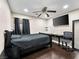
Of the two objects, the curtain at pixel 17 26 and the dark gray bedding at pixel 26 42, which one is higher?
the curtain at pixel 17 26

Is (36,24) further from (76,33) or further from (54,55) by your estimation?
(54,55)

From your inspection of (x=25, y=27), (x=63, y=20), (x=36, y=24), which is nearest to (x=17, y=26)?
(x=25, y=27)

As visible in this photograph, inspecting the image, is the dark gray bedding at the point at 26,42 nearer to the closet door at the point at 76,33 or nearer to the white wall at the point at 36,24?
the closet door at the point at 76,33

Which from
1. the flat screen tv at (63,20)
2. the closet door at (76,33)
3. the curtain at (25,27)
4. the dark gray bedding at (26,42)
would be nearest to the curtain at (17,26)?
the curtain at (25,27)

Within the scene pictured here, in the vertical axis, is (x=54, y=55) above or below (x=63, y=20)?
below

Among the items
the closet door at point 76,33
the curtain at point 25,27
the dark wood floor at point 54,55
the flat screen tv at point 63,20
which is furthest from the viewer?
the curtain at point 25,27

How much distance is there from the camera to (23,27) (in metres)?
4.91

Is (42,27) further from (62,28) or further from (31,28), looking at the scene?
(62,28)

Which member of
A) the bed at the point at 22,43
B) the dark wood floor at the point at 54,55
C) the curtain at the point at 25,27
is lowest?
the dark wood floor at the point at 54,55

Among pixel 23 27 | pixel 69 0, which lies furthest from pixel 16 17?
pixel 69 0

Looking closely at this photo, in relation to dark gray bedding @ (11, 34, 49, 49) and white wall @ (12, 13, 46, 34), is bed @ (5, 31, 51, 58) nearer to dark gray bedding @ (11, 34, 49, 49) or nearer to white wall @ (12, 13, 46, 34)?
dark gray bedding @ (11, 34, 49, 49)

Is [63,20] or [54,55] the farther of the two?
[63,20]

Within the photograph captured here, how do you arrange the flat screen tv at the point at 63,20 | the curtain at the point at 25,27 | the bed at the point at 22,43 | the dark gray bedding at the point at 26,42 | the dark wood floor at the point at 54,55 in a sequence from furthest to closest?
the curtain at the point at 25,27
the flat screen tv at the point at 63,20
the dark wood floor at the point at 54,55
the dark gray bedding at the point at 26,42
the bed at the point at 22,43

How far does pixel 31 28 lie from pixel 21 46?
321cm
